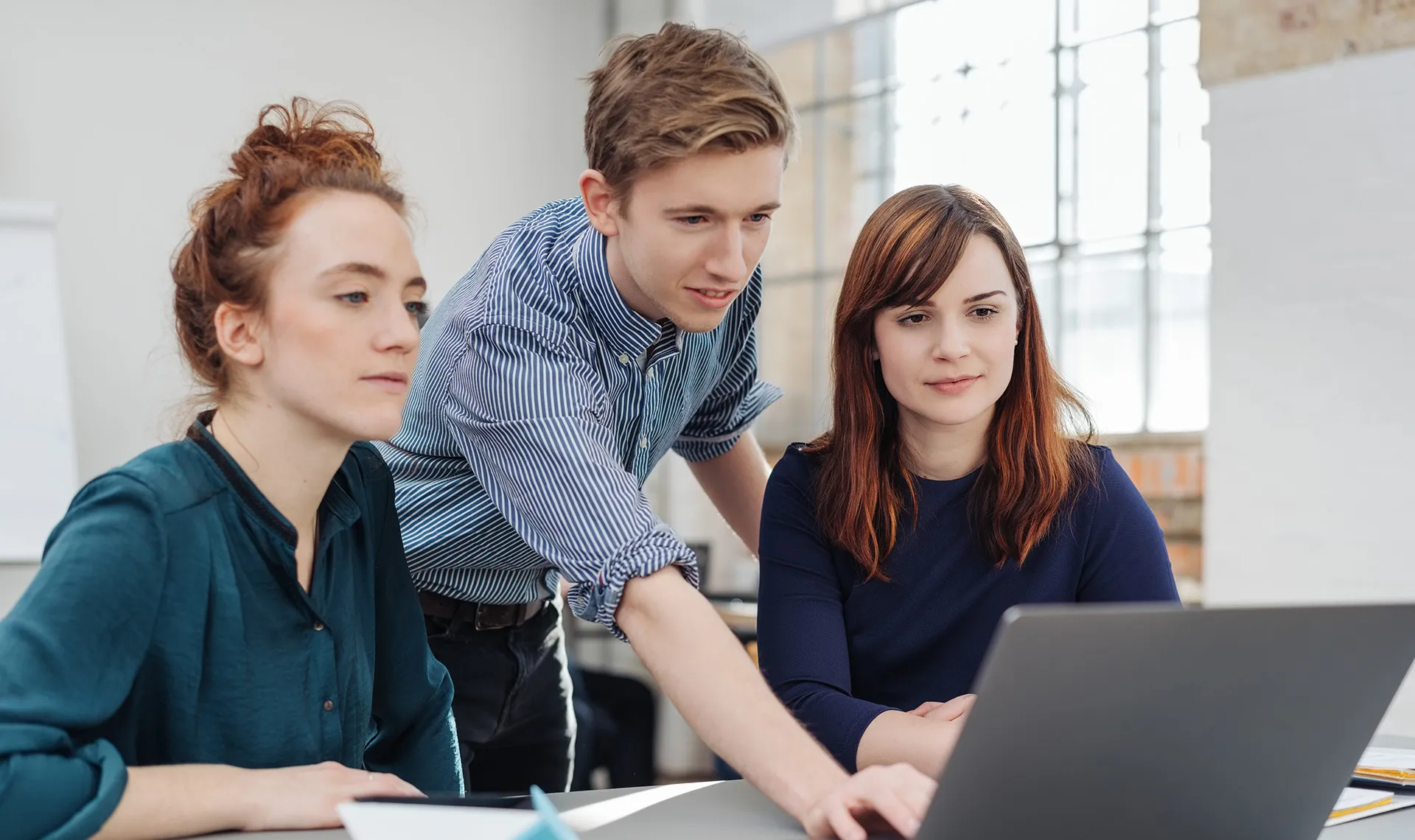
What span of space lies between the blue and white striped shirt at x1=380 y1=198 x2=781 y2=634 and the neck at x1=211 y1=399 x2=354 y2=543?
19 centimetres

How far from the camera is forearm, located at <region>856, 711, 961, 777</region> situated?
1.17 meters

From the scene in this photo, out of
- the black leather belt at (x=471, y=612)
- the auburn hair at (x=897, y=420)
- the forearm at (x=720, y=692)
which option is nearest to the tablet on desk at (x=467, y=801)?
the forearm at (x=720, y=692)

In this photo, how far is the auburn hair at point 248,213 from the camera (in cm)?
110

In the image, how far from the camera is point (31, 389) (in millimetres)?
3770

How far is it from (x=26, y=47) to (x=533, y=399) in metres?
3.89

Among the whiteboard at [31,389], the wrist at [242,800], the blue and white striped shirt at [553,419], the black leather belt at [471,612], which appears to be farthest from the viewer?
the whiteboard at [31,389]

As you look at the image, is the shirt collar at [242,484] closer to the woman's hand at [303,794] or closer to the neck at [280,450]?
the neck at [280,450]

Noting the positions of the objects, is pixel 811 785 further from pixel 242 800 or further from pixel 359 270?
pixel 359 270

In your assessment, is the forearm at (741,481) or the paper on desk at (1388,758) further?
the forearm at (741,481)

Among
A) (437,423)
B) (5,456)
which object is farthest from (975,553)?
(5,456)

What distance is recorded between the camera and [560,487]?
1185mm

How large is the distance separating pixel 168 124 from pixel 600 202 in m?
3.79

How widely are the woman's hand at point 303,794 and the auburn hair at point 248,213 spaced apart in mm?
360

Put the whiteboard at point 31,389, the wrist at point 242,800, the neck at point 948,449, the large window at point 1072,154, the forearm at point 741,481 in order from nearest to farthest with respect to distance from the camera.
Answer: the wrist at point 242,800 < the neck at point 948,449 < the forearm at point 741,481 < the whiteboard at point 31,389 < the large window at point 1072,154
